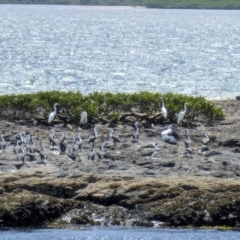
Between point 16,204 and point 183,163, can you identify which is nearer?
point 16,204

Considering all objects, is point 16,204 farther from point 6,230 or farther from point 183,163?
point 183,163

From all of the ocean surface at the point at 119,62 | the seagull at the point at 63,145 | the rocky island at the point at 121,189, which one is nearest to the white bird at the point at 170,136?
the rocky island at the point at 121,189

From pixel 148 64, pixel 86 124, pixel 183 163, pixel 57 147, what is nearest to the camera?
pixel 183 163

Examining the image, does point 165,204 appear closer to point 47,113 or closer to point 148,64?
point 47,113

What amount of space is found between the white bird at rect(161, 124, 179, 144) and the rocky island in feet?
5.40

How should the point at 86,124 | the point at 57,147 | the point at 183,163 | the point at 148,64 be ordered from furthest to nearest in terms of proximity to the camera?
the point at 148,64, the point at 86,124, the point at 57,147, the point at 183,163

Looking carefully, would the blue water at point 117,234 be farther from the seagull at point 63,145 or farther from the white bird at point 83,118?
the white bird at point 83,118

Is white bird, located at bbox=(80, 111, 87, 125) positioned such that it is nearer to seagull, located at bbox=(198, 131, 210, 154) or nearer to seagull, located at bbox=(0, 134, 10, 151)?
seagull, located at bbox=(0, 134, 10, 151)

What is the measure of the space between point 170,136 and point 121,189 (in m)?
6.15

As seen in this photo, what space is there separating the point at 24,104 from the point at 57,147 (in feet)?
13.9

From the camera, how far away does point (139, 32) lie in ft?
505

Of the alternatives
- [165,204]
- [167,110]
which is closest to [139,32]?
[167,110]

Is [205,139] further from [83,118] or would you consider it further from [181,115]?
[83,118]

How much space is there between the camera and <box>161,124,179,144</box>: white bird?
28.0 m
